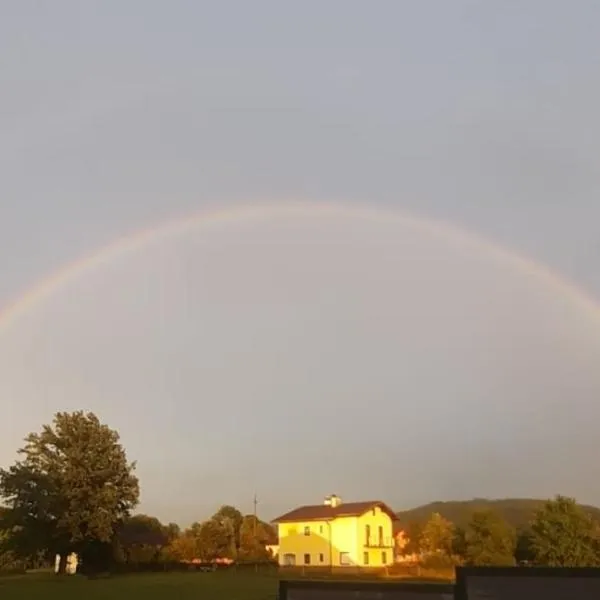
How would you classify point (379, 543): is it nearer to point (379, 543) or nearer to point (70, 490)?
point (379, 543)

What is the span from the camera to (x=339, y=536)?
3462 inches

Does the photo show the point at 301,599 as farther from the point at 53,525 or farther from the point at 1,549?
the point at 1,549

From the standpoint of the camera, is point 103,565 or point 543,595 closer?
point 543,595

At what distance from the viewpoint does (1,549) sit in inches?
2704

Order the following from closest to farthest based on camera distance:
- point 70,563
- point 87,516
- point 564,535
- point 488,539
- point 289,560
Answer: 1. point 564,535
2. point 488,539
3. point 87,516
4. point 70,563
5. point 289,560

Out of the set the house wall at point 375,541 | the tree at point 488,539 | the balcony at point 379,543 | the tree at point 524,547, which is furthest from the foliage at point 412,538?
the tree at point 524,547

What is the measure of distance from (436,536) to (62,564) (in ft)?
98.8

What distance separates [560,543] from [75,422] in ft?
131

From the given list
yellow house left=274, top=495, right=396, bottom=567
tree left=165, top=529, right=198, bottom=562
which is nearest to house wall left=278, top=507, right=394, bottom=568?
yellow house left=274, top=495, right=396, bottom=567

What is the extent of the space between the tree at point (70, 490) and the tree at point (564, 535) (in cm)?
3311

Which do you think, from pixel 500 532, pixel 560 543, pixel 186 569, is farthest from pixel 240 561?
pixel 560 543

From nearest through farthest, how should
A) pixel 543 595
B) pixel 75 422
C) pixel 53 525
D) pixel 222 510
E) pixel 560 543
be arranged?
1. pixel 543 595
2. pixel 560 543
3. pixel 53 525
4. pixel 75 422
5. pixel 222 510

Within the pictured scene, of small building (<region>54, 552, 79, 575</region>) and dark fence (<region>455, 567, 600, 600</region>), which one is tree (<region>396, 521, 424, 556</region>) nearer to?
small building (<region>54, 552, 79, 575</region>)

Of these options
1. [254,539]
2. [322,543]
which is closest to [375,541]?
[322,543]
